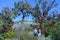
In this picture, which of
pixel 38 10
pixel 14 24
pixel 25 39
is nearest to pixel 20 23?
pixel 14 24

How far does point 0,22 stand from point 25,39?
1331 centimetres

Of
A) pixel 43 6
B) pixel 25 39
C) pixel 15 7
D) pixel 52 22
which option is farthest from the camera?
pixel 15 7

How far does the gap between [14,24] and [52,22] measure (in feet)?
18.4

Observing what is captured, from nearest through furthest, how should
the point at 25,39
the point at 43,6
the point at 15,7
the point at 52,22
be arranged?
the point at 25,39, the point at 52,22, the point at 43,6, the point at 15,7

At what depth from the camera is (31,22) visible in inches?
1315

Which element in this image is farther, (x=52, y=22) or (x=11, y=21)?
(x=11, y=21)

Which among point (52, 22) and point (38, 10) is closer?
point (52, 22)

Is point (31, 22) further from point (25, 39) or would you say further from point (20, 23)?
point (25, 39)

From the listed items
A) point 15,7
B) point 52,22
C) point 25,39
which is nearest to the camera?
point 25,39

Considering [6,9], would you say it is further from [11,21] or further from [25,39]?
[25,39]

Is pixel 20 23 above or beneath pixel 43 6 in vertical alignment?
beneath

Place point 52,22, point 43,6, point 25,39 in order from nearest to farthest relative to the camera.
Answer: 1. point 25,39
2. point 52,22
3. point 43,6

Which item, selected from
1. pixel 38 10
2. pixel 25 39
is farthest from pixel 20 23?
pixel 25 39

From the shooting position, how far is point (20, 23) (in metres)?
33.0
